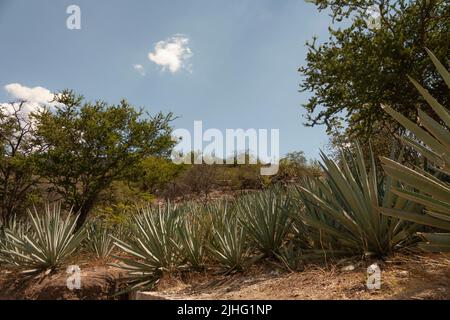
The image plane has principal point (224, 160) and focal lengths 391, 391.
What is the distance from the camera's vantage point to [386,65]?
32.2 feet

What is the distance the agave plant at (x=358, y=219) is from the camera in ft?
13.2

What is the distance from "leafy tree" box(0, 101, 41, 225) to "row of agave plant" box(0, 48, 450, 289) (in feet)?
26.5

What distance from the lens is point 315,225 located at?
436 cm

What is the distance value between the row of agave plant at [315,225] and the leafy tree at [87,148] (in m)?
5.68

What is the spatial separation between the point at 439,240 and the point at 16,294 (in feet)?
22.9

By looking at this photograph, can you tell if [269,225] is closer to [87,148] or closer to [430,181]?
[430,181]

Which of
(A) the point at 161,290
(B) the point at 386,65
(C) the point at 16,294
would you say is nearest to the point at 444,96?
(B) the point at 386,65

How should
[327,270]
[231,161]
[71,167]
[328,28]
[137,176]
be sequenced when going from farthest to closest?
Answer: [231,161]
[137,176]
[71,167]
[328,28]
[327,270]

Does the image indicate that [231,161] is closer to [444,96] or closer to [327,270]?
[444,96]

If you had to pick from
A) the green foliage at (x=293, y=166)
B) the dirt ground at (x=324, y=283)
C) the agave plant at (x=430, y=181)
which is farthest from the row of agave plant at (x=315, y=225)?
the green foliage at (x=293, y=166)

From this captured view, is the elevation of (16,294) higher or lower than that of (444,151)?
lower

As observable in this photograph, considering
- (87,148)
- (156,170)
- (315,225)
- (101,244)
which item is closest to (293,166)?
(156,170)

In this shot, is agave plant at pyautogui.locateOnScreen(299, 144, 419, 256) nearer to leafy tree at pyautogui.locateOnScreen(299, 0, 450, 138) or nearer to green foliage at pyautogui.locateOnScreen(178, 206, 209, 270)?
green foliage at pyautogui.locateOnScreen(178, 206, 209, 270)

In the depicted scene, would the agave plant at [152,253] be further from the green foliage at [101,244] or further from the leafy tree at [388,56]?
the leafy tree at [388,56]
